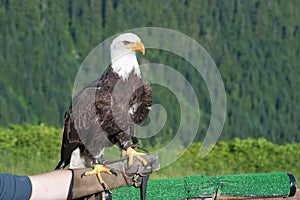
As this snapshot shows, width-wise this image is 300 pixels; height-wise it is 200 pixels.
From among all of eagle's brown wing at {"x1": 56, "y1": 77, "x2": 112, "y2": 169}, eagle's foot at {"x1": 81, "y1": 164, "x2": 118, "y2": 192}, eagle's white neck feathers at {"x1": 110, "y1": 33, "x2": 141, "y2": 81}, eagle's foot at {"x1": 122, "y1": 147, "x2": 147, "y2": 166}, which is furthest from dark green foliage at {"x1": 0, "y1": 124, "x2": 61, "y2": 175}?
eagle's foot at {"x1": 81, "y1": 164, "x2": 118, "y2": 192}

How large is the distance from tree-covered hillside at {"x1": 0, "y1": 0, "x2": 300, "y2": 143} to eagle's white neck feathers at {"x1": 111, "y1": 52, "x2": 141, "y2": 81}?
7746cm

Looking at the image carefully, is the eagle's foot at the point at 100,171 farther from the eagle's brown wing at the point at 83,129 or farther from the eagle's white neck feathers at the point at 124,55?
the eagle's white neck feathers at the point at 124,55

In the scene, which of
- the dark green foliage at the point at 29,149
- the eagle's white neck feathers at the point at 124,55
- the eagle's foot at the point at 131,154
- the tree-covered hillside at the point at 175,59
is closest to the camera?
the eagle's foot at the point at 131,154

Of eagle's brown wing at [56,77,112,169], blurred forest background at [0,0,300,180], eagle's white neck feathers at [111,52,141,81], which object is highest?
blurred forest background at [0,0,300,180]

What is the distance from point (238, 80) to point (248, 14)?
22.8m

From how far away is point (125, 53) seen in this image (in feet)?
22.9

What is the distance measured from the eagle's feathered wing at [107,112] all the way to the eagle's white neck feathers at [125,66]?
4 centimetres

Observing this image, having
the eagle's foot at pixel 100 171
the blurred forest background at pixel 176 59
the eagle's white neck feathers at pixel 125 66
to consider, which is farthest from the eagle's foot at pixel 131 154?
the blurred forest background at pixel 176 59

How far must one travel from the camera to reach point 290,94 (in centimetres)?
12650

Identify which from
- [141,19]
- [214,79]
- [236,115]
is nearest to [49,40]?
[141,19]

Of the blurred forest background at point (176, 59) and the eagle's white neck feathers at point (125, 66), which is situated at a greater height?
the blurred forest background at point (176, 59)

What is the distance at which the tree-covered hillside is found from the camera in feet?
345

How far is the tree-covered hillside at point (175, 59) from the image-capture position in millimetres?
105125

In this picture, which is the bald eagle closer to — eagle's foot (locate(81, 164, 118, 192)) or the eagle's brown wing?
the eagle's brown wing
